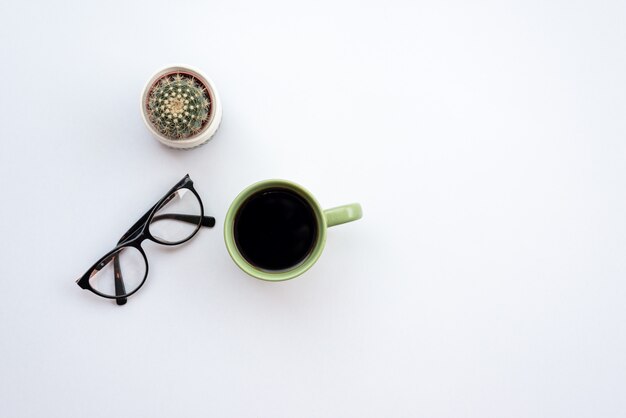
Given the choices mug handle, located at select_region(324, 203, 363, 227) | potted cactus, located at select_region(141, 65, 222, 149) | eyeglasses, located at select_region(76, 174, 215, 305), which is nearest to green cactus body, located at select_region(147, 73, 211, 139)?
potted cactus, located at select_region(141, 65, 222, 149)

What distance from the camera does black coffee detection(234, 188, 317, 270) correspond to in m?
0.76

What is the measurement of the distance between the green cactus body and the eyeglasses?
119 mm

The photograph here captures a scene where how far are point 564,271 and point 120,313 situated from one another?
827 mm

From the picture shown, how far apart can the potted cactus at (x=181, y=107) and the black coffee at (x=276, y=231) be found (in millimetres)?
147

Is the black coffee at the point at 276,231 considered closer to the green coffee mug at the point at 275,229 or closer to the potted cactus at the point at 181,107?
the green coffee mug at the point at 275,229

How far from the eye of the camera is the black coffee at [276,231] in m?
0.76

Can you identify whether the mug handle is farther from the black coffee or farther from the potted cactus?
the potted cactus

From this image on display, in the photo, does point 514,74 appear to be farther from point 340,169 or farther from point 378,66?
point 340,169

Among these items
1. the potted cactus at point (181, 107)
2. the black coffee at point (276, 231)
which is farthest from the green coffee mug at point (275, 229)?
the potted cactus at point (181, 107)

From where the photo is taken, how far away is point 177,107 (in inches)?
28.0

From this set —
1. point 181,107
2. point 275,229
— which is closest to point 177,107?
point 181,107

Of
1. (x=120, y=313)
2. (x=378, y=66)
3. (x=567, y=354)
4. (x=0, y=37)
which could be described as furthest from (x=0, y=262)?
(x=567, y=354)

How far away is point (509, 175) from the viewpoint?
0.87m

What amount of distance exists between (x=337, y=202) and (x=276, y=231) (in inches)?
5.4
